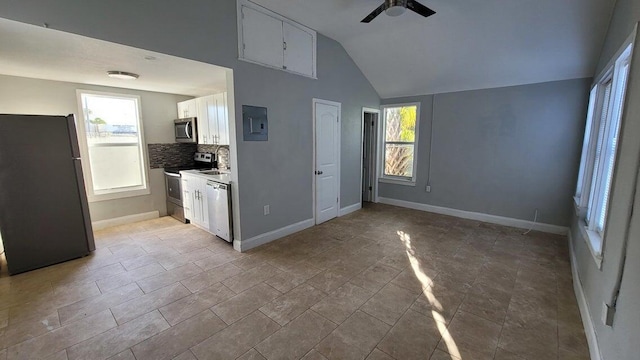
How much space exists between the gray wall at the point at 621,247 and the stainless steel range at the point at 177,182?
16.4ft

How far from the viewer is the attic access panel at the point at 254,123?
130 inches

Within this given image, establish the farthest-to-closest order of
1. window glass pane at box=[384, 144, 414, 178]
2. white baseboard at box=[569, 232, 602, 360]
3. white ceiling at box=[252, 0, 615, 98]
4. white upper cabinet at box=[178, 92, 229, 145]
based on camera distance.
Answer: window glass pane at box=[384, 144, 414, 178], white upper cabinet at box=[178, 92, 229, 145], white ceiling at box=[252, 0, 615, 98], white baseboard at box=[569, 232, 602, 360]

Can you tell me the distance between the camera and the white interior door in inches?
170

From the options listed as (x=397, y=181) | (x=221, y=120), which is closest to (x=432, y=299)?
(x=397, y=181)

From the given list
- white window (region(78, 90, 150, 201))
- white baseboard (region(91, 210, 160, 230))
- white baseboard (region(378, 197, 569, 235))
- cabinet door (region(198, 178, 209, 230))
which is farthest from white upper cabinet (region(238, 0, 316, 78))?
white baseboard (region(91, 210, 160, 230))

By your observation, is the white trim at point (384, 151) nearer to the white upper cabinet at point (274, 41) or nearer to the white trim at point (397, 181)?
the white trim at point (397, 181)

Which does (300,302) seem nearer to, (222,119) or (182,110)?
(222,119)

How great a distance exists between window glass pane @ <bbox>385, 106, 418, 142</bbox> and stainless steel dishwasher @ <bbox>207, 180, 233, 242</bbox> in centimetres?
381

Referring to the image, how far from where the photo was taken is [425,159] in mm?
5371

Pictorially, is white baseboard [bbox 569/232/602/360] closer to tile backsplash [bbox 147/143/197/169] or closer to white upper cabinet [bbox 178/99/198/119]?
white upper cabinet [bbox 178/99/198/119]

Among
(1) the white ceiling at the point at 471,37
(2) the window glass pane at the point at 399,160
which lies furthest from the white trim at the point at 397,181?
(1) the white ceiling at the point at 471,37

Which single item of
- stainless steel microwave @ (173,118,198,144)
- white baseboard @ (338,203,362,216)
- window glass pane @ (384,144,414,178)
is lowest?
white baseboard @ (338,203,362,216)

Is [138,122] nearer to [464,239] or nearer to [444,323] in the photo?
[444,323]

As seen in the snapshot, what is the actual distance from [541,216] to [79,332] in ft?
19.2
